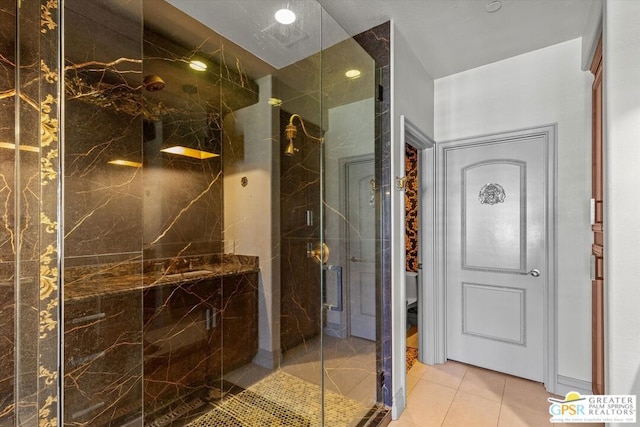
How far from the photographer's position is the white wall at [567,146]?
231cm

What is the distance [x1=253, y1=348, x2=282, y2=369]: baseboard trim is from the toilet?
1518 millimetres

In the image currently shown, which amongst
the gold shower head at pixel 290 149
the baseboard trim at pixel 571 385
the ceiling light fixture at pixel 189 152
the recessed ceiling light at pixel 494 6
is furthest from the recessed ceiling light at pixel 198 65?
the baseboard trim at pixel 571 385

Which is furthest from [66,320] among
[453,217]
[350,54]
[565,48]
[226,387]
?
[565,48]

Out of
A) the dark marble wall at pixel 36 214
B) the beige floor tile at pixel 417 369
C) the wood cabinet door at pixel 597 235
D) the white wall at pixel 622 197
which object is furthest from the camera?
the beige floor tile at pixel 417 369

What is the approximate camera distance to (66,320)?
1129mm

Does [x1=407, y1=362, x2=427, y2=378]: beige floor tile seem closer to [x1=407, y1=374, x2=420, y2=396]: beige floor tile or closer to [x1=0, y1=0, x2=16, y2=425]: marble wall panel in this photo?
[x1=407, y1=374, x2=420, y2=396]: beige floor tile

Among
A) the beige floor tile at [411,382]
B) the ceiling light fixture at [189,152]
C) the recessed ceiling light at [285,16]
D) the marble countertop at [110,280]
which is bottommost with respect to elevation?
the beige floor tile at [411,382]

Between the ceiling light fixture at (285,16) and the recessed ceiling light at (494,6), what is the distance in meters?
1.29

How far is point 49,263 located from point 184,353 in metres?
1.41

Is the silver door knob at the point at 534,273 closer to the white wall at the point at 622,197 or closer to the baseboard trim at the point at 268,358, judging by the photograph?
the white wall at the point at 622,197

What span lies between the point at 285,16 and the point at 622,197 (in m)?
2.21

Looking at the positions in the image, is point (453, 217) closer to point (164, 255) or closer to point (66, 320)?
point (164, 255)

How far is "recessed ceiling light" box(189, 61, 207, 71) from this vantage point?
2368mm

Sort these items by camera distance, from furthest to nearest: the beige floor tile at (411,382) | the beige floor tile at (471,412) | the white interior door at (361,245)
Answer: the beige floor tile at (411,382)
the white interior door at (361,245)
the beige floor tile at (471,412)
